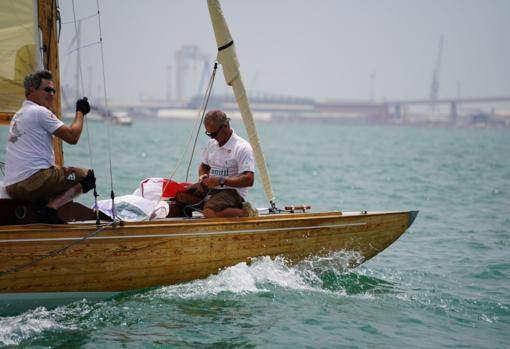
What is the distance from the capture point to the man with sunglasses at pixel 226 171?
27.0 ft

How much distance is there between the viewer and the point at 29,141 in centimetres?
705

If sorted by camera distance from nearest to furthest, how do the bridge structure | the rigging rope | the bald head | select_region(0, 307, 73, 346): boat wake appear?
select_region(0, 307, 73, 346): boat wake < the rigging rope < the bald head < the bridge structure

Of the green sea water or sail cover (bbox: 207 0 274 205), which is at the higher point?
sail cover (bbox: 207 0 274 205)

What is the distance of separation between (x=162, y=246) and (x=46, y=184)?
1.32 m

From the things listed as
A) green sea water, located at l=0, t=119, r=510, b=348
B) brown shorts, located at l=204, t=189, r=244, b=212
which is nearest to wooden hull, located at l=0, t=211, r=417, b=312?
green sea water, located at l=0, t=119, r=510, b=348

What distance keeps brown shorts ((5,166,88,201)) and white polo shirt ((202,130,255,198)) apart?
1.65m

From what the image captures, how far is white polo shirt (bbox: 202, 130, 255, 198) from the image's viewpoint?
827 cm

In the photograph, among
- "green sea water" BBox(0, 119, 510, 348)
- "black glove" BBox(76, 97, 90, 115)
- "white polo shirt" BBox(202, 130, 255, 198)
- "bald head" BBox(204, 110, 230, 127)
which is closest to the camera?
"green sea water" BBox(0, 119, 510, 348)

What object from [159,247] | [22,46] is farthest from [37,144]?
[159,247]

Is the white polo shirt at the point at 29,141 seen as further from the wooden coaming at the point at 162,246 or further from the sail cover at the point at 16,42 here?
the sail cover at the point at 16,42

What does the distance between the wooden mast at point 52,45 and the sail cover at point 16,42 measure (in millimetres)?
176

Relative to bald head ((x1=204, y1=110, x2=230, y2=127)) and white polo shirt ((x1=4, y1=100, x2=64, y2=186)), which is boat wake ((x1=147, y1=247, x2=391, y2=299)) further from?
white polo shirt ((x1=4, y1=100, x2=64, y2=186))

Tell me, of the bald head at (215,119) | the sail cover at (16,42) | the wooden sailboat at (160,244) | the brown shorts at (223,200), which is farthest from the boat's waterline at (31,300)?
the bald head at (215,119)

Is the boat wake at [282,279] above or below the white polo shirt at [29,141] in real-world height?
below
